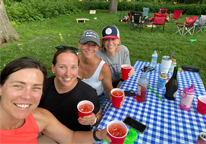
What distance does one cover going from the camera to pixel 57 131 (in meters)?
1.46

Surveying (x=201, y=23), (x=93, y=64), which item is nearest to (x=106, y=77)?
(x=93, y=64)

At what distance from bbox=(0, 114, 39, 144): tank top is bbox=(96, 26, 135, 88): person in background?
174cm

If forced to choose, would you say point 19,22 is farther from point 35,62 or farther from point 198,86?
point 198,86

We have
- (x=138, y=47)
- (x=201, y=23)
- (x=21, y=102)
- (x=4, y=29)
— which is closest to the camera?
(x=21, y=102)

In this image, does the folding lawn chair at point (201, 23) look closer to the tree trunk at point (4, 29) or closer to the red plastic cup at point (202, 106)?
the red plastic cup at point (202, 106)

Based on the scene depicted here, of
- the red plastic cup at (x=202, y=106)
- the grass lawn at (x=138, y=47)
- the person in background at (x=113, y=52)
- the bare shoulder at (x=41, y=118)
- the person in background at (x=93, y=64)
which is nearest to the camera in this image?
the bare shoulder at (x=41, y=118)

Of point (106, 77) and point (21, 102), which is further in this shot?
point (106, 77)

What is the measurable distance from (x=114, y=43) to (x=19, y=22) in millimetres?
10722

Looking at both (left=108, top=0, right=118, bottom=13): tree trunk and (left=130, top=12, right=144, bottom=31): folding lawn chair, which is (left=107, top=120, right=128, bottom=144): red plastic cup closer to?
(left=130, top=12, right=144, bottom=31): folding lawn chair

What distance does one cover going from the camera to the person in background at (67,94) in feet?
5.64

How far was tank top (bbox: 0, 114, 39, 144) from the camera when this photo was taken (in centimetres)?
114

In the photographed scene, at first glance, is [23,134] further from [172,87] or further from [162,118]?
[172,87]

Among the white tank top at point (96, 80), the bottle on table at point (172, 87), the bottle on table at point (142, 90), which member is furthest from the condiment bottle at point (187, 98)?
the white tank top at point (96, 80)

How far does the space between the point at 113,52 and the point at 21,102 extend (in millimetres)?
1970
